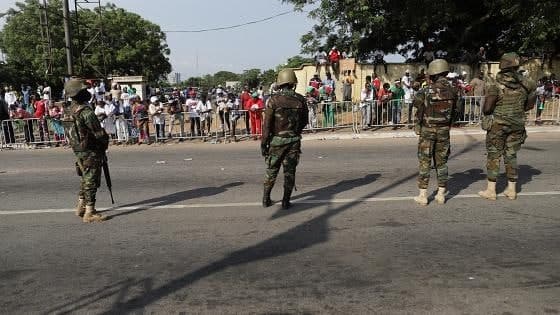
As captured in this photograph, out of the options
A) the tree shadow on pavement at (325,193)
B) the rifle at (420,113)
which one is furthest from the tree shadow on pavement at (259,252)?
the rifle at (420,113)

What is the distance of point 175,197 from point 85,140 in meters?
1.68

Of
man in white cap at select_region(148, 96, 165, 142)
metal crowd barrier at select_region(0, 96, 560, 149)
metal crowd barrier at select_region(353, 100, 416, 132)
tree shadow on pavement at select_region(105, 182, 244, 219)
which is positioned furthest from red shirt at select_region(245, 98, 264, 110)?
tree shadow on pavement at select_region(105, 182, 244, 219)

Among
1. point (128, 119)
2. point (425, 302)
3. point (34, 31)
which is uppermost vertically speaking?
point (34, 31)

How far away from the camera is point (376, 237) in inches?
188

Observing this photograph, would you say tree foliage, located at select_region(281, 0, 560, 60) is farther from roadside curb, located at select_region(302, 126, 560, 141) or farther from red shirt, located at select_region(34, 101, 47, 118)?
red shirt, located at select_region(34, 101, 47, 118)

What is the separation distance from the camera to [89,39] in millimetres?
42906

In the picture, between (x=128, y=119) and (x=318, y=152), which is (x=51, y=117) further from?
(x=318, y=152)

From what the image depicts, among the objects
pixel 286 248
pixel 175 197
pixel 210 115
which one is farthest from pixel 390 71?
pixel 286 248

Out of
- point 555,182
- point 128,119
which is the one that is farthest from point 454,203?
point 128,119

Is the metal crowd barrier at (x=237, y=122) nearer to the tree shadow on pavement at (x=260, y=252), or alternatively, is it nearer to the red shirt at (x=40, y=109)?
the red shirt at (x=40, y=109)

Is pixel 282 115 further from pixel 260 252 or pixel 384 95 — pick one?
pixel 384 95

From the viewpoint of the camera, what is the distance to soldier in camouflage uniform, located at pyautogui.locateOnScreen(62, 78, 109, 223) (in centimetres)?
551

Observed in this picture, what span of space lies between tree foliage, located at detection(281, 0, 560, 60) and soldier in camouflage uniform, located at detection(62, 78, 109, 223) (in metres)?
14.5

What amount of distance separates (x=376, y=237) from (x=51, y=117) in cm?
1259
